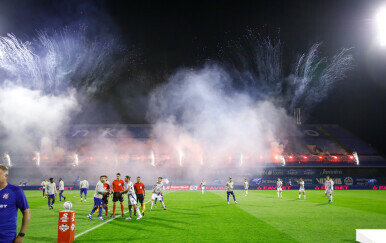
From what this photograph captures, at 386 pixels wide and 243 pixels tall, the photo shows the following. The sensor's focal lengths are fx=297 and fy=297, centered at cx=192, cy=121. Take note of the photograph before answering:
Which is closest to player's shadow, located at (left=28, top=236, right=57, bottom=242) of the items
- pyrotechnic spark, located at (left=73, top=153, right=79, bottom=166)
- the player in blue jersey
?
the player in blue jersey

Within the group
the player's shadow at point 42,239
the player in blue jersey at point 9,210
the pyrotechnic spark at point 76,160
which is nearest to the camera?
the player in blue jersey at point 9,210

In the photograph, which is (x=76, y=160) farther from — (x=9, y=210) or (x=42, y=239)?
(x=9, y=210)

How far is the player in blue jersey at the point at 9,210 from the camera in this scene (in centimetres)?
486

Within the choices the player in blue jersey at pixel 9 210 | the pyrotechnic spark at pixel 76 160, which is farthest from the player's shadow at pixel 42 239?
the pyrotechnic spark at pixel 76 160

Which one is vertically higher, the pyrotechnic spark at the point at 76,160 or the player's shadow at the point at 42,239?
the pyrotechnic spark at the point at 76,160

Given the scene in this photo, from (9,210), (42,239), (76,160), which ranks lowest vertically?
(42,239)

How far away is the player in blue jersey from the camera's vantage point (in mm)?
4863

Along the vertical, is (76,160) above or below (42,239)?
above

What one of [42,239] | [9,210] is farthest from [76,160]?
[9,210]

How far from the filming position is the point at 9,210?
4945mm

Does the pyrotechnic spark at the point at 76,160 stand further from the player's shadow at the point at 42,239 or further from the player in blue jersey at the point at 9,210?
the player in blue jersey at the point at 9,210

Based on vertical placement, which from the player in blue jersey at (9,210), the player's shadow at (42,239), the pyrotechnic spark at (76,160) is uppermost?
the pyrotechnic spark at (76,160)

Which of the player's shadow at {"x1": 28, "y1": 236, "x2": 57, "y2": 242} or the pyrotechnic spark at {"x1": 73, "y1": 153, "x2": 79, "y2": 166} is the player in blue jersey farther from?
the pyrotechnic spark at {"x1": 73, "y1": 153, "x2": 79, "y2": 166}

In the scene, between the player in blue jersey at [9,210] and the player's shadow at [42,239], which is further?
the player's shadow at [42,239]
